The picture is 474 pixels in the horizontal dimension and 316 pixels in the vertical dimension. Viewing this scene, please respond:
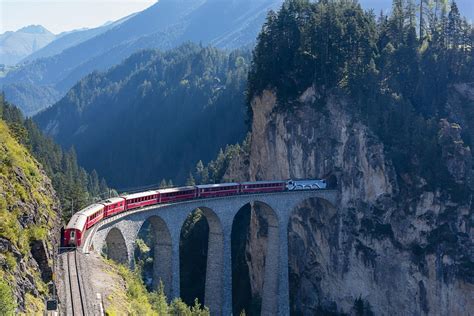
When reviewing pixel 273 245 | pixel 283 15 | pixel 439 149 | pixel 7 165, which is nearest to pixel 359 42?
pixel 283 15

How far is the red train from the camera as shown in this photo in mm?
44406

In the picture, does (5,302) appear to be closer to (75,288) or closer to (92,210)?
(75,288)

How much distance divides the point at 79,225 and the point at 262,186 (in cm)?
2780

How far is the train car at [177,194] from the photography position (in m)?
58.4

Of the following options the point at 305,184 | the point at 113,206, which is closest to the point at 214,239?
the point at 305,184

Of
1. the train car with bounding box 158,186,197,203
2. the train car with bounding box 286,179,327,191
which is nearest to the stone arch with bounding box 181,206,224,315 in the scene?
the train car with bounding box 158,186,197,203

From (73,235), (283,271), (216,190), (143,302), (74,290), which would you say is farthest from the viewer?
(283,271)

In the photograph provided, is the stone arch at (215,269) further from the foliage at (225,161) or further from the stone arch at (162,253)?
the foliage at (225,161)

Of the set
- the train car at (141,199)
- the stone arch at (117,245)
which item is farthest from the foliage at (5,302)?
the train car at (141,199)

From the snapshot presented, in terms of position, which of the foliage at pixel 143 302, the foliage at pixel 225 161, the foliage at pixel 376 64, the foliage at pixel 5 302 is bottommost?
the foliage at pixel 143 302

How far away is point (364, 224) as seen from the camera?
236ft

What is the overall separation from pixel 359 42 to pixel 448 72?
12.3m

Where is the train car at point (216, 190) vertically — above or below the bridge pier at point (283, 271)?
above

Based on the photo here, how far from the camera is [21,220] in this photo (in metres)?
33.8
